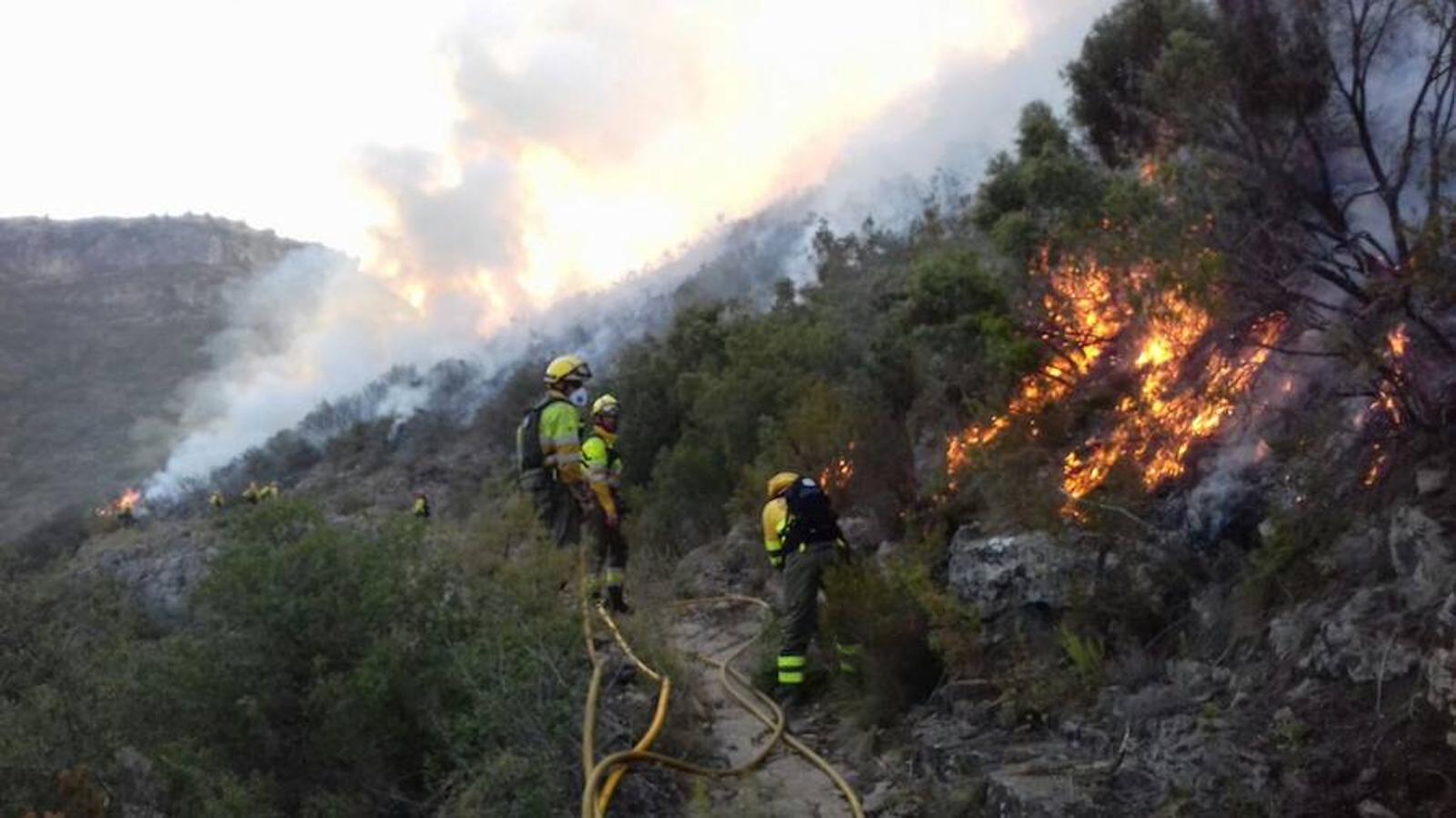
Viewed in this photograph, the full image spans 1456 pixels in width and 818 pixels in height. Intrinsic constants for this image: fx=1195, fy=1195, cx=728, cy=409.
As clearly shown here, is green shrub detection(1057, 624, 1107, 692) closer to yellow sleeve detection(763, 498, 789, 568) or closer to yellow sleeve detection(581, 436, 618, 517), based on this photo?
yellow sleeve detection(763, 498, 789, 568)

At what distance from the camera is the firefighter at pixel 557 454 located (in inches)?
360

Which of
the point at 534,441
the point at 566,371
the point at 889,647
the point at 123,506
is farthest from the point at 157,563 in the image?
the point at 123,506

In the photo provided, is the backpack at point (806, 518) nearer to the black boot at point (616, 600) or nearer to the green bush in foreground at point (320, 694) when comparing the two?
the black boot at point (616, 600)

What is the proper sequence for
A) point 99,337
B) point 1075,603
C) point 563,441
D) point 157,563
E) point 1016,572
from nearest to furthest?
1. point 1075,603
2. point 1016,572
3. point 563,441
4. point 157,563
5. point 99,337

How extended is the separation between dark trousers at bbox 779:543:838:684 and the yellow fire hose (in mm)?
296

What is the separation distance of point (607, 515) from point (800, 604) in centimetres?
203

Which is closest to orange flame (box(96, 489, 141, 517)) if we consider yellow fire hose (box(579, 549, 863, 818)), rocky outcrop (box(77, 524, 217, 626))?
rocky outcrop (box(77, 524, 217, 626))

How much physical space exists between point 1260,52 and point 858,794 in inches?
187

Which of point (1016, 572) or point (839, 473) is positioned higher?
point (839, 473)

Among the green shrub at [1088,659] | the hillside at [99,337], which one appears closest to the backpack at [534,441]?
the green shrub at [1088,659]

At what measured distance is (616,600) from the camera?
30.3ft

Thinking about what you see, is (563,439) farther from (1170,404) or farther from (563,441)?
(1170,404)

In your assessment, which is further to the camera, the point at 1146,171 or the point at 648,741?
the point at 1146,171

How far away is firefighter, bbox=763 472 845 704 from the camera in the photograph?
799cm
